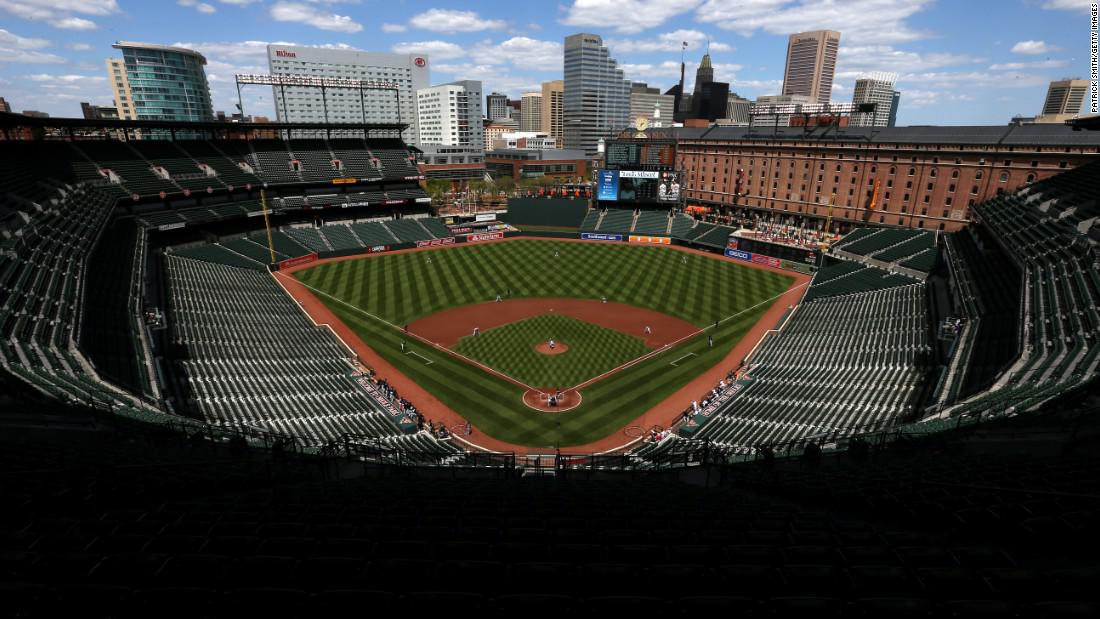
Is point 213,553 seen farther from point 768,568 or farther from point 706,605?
point 768,568

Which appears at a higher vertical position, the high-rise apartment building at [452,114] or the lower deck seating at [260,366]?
the high-rise apartment building at [452,114]

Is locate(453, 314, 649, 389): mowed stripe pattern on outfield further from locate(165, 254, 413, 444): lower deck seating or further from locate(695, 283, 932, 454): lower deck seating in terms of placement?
locate(165, 254, 413, 444): lower deck seating

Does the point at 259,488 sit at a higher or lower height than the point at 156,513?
lower

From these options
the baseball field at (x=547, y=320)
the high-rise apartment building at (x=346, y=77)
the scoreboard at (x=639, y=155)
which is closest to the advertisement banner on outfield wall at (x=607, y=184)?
the scoreboard at (x=639, y=155)

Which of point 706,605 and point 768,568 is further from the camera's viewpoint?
point 768,568

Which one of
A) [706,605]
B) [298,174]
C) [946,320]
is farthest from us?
[298,174]

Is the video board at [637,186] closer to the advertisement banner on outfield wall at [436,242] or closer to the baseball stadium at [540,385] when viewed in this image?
the baseball stadium at [540,385]

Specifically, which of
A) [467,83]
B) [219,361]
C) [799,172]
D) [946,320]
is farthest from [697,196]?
[467,83]
